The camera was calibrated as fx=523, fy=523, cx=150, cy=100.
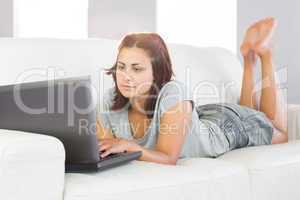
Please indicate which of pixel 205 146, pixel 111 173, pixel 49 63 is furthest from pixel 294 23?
pixel 111 173

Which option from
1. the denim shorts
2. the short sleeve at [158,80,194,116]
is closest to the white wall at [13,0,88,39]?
the denim shorts

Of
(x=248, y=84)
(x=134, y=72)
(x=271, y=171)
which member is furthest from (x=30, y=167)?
(x=248, y=84)

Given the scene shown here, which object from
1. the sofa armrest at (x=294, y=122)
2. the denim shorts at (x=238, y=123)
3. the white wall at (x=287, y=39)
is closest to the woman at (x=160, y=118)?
the denim shorts at (x=238, y=123)

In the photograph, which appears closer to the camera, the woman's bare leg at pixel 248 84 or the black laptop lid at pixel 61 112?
the black laptop lid at pixel 61 112

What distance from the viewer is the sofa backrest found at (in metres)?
1.80

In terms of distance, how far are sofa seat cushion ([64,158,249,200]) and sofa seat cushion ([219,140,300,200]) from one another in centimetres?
5

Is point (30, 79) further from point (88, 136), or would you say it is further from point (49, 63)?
point (88, 136)

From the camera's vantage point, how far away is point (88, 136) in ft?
4.15

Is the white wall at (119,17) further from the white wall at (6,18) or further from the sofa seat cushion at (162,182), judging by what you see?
the sofa seat cushion at (162,182)

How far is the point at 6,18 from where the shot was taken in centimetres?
224

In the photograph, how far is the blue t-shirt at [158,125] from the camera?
166cm

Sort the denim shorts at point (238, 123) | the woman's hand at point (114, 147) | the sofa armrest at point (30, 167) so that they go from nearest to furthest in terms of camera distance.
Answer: the sofa armrest at point (30, 167) → the woman's hand at point (114, 147) → the denim shorts at point (238, 123)

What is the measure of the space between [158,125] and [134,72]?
0.20 meters

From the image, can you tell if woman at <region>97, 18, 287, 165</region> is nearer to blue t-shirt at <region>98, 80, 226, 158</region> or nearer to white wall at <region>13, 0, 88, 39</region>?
blue t-shirt at <region>98, 80, 226, 158</region>
